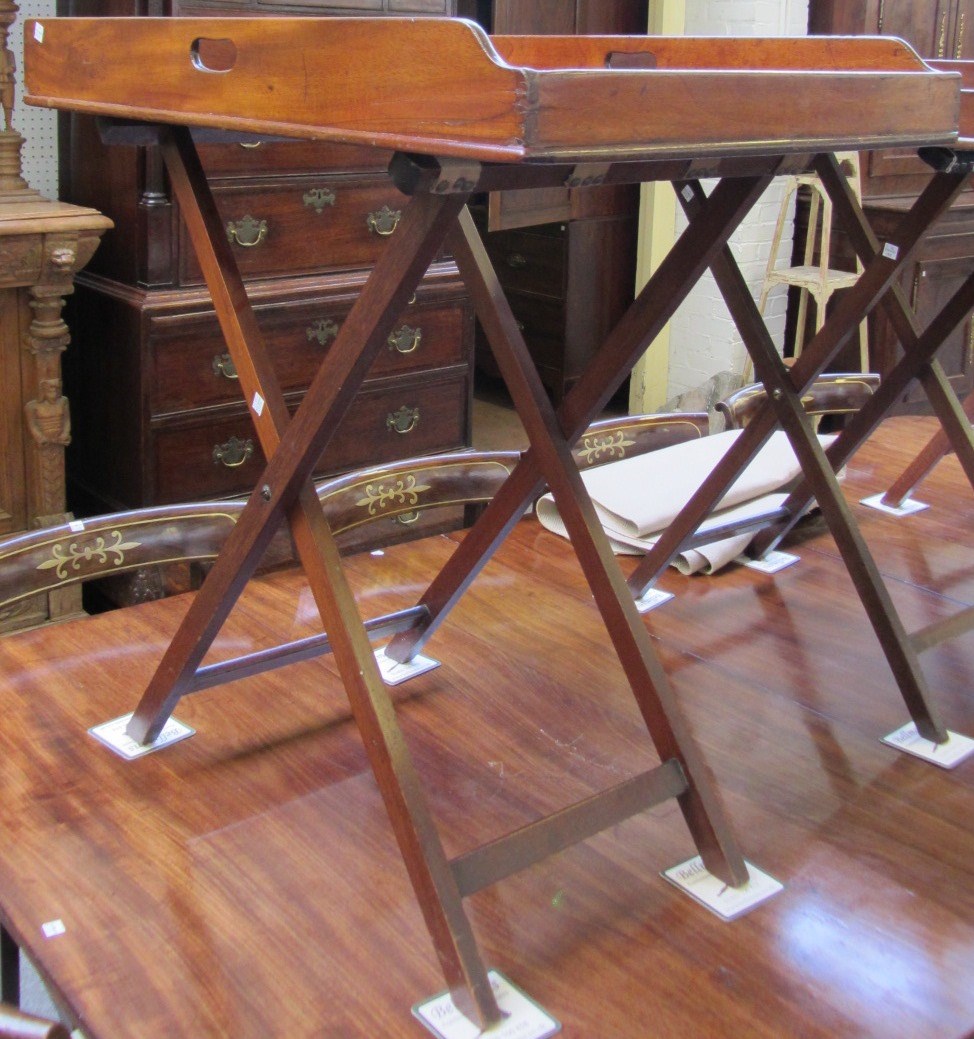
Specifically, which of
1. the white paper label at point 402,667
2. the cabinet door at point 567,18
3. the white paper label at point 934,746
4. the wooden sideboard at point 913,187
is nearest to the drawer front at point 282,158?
the cabinet door at point 567,18

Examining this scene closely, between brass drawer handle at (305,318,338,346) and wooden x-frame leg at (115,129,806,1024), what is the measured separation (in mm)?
1786

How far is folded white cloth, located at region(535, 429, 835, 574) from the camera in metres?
1.69

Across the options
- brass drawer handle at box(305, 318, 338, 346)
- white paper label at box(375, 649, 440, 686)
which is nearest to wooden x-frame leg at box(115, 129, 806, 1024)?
white paper label at box(375, 649, 440, 686)

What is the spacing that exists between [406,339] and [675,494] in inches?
59.9

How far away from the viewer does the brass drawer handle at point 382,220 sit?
9.80 feet

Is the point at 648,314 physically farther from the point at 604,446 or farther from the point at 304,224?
the point at 304,224

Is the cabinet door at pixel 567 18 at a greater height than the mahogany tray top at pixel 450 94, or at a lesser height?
greater

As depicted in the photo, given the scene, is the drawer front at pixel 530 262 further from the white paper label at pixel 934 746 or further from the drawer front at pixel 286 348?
the white paper label at pixel 934 746

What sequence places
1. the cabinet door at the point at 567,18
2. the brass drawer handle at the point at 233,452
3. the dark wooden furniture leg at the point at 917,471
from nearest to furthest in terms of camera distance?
the dark wooden furniture leg at the point at 917,471, the brass drawer handle at the point at 233,452, the cabinet door at the point at 567,18

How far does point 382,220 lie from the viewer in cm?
301

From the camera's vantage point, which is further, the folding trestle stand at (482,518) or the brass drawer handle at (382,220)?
the brass drawer handle at (382,220)

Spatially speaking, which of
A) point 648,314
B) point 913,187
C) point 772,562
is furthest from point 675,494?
point 913,187

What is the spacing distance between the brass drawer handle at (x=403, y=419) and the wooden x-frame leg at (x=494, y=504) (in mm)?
1950

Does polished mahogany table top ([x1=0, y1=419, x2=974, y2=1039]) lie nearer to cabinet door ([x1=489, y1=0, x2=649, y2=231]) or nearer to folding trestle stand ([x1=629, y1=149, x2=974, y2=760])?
folding trestle stand ([x1=629, y1=149, x2=974, y2=760])
